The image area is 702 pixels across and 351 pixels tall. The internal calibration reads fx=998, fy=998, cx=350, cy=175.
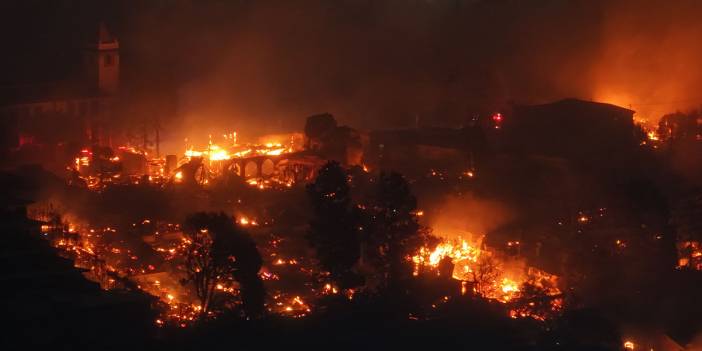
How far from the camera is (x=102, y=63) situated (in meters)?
29.1

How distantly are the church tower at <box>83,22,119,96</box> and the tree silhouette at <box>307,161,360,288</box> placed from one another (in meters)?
14.3

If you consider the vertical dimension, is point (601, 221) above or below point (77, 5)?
below

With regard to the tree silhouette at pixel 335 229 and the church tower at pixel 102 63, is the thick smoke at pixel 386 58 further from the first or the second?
the tree silhouette at pixel 335 229

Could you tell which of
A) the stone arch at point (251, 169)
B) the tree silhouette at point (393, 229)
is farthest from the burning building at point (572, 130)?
the tree silhouette at point (393, 229)

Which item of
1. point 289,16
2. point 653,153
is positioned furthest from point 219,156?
point 289,16

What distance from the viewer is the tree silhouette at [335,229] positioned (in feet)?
53.1

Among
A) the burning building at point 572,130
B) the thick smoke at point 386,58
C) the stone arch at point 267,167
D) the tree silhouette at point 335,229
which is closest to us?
the tree silhouette at point 335,229

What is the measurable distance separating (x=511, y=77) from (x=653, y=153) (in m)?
9.17

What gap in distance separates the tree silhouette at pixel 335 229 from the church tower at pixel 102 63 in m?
14.3

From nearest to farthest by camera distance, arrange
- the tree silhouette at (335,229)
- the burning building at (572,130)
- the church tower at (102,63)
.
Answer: the tree silhouette at (335,229) < the burning building at (572,130) < the church tower at (102,63)

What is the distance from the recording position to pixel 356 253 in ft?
53.6

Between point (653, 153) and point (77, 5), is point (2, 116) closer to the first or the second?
point (77, 5)

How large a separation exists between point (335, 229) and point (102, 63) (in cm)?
1514

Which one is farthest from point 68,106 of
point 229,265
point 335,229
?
point 229,265
